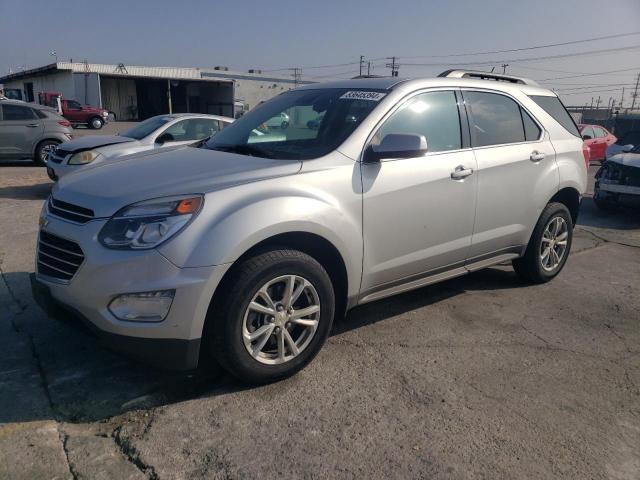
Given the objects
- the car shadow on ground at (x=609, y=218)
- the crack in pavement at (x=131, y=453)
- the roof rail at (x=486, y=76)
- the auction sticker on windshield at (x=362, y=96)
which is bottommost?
the crack in pavement at (x=131, y=453)

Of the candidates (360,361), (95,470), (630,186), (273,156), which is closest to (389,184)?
(273,156)

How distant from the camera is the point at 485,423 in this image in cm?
279

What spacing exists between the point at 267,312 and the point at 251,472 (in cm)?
88

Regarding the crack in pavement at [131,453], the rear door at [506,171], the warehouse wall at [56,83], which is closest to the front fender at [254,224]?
the crack in pavement at [131,453]

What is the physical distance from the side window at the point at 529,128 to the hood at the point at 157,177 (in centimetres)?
247

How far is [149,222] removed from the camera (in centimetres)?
268

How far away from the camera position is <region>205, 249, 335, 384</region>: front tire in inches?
110

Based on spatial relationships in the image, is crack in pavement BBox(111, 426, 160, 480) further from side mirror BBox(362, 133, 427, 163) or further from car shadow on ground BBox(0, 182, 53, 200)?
car shadow on ground BBox(0, 182, 53, 200)

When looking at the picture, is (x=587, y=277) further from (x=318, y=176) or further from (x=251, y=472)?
(x=251, y=472)

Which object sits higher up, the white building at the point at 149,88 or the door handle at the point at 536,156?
the white building at the point at 149,88

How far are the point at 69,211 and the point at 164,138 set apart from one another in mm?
6104

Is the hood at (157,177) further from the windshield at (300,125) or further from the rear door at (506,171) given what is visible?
the rear door at (506,171)

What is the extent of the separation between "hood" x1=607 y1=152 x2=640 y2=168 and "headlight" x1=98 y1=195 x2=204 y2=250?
8.47 meters

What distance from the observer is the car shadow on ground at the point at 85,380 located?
9.25 ft
